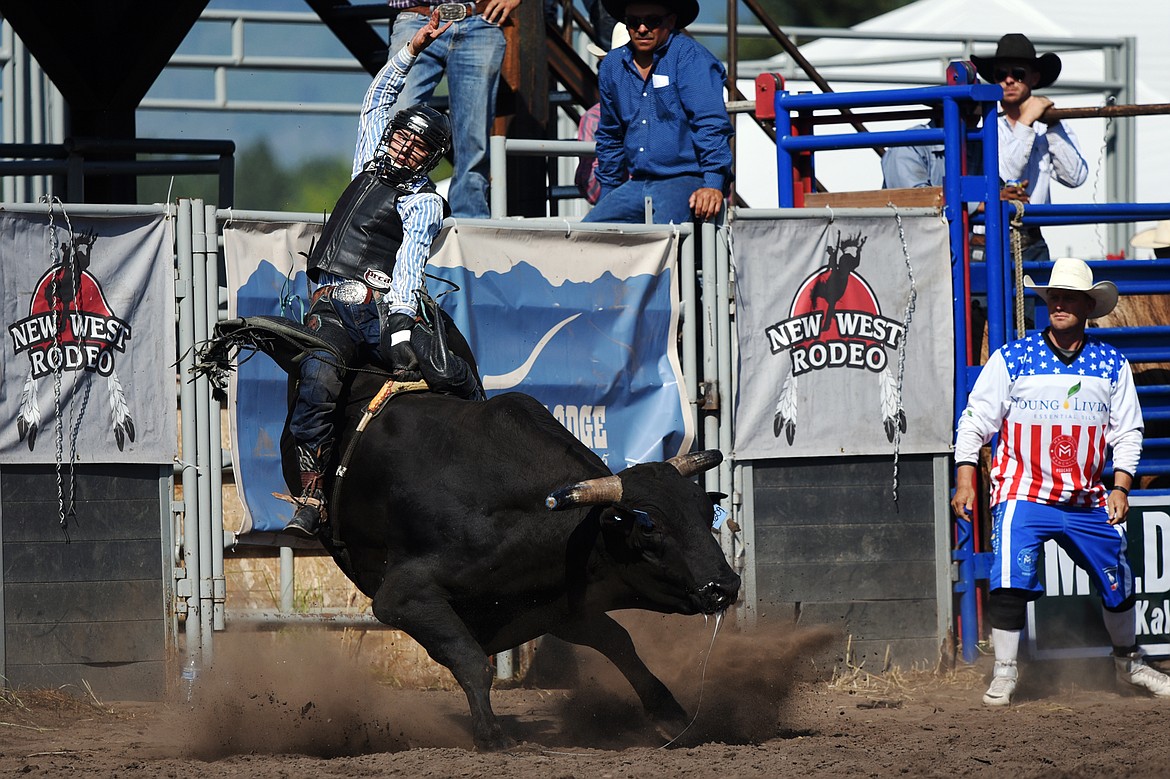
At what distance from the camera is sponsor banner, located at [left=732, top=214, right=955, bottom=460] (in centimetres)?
824

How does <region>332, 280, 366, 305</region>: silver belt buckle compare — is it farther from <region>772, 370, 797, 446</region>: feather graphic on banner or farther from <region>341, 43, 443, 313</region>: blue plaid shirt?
<region>772, 370, 797, 446</region>: feather graphic on banner

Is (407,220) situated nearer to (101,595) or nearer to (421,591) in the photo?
(421,591)

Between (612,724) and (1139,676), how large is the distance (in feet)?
9.48

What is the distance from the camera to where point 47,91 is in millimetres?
14055

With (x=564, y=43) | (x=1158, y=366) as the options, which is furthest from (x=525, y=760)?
(x=564, y=43)

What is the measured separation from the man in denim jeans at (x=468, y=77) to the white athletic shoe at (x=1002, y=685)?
367 cm

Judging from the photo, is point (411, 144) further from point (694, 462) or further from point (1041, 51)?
point (1041, 51)

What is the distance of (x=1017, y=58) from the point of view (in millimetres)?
9727

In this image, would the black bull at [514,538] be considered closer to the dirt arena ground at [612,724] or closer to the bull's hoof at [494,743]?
the bull's hoof at [494,743]

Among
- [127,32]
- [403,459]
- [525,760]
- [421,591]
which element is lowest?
[525,760]

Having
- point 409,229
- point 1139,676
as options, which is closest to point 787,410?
point 1139,676

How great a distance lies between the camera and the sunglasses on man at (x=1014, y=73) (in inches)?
385

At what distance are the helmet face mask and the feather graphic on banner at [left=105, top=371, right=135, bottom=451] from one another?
68.7 inches

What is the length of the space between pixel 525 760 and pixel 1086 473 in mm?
3381
